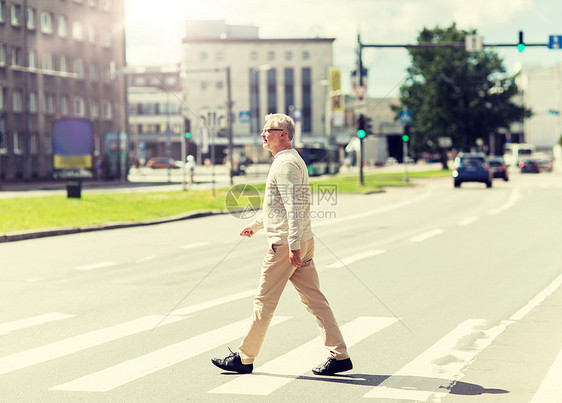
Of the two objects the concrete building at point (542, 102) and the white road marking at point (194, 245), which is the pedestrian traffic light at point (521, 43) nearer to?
the white road marking at point (194, 245)

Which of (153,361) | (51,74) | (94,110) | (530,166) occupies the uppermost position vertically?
(51,74)

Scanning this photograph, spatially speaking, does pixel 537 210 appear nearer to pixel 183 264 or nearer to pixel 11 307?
pixel 183 264

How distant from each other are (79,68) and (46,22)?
4.66 meters

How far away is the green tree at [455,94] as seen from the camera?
3081 inches

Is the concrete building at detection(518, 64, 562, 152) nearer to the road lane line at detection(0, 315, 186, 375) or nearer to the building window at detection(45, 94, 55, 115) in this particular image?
the building window at detection(45, 94, 55, 115)

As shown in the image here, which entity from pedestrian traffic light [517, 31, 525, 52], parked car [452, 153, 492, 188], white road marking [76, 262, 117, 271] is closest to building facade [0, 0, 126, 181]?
parked car [452, 153, 492, 188]

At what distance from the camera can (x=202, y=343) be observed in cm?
694

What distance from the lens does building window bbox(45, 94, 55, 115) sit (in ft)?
189

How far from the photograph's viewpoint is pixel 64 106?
5934 cm

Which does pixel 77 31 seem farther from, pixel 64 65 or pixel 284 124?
pixel 284 124

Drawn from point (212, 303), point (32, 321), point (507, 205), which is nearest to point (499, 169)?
point (507, 205)

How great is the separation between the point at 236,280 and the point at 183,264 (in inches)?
Answer: 77.4

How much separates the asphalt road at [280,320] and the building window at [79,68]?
4650 cm

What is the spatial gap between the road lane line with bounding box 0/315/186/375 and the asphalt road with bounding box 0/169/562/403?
0.02 metres
